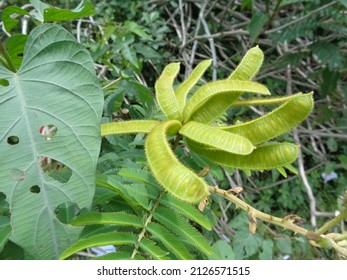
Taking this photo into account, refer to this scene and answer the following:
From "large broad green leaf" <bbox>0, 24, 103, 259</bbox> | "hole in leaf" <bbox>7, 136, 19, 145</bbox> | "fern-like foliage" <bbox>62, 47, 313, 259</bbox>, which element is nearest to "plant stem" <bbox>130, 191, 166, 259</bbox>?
"fern-like foliage" <bbox>62, 47, 313, 259</bbox>

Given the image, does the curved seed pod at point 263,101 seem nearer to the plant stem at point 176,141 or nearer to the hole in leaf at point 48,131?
the plant stem at point 176,141

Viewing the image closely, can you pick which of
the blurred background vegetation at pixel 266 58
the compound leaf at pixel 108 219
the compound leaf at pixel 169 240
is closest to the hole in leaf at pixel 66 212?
the compound leaf at pixel 108 219

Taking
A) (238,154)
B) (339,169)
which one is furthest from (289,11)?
(238,154)

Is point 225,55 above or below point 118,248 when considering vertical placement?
below

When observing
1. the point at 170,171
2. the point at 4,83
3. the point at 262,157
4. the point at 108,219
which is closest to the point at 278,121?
the point at 262,157

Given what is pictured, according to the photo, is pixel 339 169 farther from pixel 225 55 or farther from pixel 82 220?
pixel 82 220

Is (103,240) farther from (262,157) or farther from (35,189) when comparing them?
(262,157)
